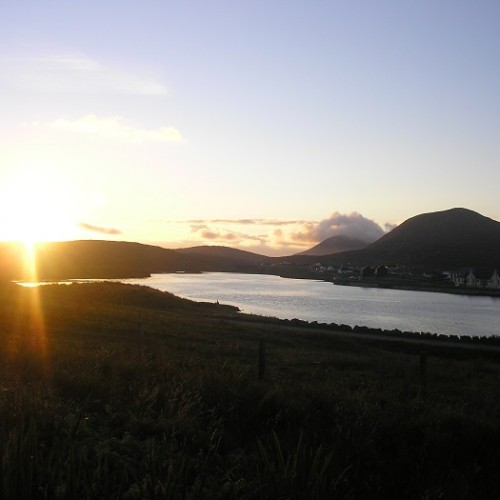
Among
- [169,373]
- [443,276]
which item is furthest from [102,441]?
[443,276]

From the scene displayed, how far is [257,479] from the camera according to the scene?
15.3ft

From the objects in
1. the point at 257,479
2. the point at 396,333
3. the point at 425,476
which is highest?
the point at 257,479

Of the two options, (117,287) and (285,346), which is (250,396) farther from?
(117,287)

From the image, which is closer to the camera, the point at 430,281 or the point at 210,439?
the point at 210,439

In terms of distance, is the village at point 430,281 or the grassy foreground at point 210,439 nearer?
the grassy foreground at point 210,439

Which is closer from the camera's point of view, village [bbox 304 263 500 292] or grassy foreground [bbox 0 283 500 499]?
grassy foreground [bbox 0 283 500 499]

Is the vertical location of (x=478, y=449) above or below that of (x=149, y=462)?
below

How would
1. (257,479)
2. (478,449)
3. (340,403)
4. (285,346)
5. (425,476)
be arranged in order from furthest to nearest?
(285,346), (340,403), (478,449), (425,476), (257,479)

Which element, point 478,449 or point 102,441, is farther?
point 478,449

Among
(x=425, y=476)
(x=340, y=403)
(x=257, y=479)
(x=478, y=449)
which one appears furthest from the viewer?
(x=340, y=403)

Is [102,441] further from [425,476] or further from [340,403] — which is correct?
[340,403]

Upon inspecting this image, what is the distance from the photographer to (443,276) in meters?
194

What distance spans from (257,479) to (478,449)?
413cm

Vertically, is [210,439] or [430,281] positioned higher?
[210,439]
